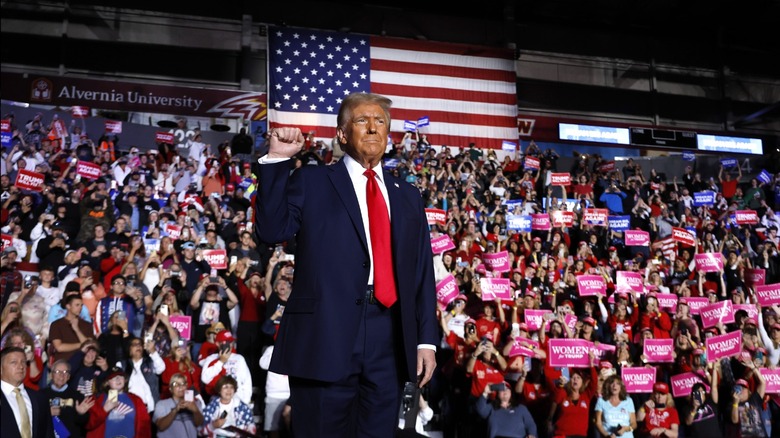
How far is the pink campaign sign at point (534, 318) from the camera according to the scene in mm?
8078

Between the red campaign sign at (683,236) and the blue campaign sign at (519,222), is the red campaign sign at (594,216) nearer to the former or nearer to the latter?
the red campaign sign at (683,236)

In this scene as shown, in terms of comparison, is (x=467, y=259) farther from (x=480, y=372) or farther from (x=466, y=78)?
(x=466, y=78)

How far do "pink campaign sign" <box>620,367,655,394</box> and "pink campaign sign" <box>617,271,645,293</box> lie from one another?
2.15 m

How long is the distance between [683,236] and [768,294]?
2.13 meters

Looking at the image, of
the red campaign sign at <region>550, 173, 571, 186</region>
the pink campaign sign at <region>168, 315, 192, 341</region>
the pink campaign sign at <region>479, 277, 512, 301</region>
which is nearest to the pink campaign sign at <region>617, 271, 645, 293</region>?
the pink campaign sign at <region>479, 277, 512, 301</region>

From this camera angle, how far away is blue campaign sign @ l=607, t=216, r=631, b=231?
12115 millimetres

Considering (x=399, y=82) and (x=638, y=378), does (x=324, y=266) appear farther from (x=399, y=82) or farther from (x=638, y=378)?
(x=399, y=82)

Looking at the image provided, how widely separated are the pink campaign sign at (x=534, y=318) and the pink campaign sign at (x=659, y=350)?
42.7 inches

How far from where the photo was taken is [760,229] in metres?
13.1

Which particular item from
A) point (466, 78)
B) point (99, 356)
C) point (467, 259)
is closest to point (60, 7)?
point (466, 78)

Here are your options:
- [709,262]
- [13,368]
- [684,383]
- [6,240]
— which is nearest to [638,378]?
[684,383]

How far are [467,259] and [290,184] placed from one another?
779 cm

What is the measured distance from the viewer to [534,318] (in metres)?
8.10

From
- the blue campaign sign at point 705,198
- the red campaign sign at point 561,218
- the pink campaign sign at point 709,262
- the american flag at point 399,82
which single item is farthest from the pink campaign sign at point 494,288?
the american flag at point 399,82
